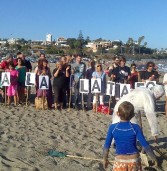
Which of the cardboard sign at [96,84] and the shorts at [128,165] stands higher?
the cardboard sign at [96,84]

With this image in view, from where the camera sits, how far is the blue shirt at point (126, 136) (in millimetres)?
4734

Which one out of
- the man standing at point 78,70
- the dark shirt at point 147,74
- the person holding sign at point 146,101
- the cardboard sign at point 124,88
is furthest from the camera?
the man standing at point 78,70

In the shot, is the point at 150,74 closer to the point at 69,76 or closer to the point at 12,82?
the point at 69,76

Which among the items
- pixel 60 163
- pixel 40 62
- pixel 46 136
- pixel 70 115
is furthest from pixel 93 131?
pixel 40 62

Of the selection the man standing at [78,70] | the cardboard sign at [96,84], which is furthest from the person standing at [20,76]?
the cardboard sign at [96,84]

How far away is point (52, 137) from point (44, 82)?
4212 millimetres

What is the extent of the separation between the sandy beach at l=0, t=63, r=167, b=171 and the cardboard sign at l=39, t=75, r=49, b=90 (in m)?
0.84

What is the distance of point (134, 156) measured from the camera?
15.7 ft

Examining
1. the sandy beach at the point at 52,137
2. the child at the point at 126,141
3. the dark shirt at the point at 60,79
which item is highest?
the dark shirt at the point at 60,79

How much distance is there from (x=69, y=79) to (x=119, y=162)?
8637mm

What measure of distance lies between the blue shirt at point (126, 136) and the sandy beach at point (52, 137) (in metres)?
2.18

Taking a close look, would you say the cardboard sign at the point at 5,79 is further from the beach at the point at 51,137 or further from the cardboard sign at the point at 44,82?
the cardboard sign at the point at 44,82

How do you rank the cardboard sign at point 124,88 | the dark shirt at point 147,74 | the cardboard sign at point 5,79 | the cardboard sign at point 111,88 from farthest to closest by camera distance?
1. the cardboard sign at point 5,79
2. the cardboard sign at point 111,88
3. the dark shirt at point 147,74
4. the cardboard sign at point 124,88

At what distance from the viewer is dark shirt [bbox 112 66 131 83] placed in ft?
43.0
